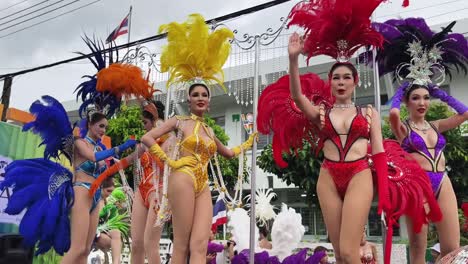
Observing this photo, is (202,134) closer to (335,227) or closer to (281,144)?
(281,144)

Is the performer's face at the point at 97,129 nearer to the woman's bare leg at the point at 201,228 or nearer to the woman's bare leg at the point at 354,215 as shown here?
the woman's bare leg at the point at 201,228

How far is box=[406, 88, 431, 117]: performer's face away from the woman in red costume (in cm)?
40

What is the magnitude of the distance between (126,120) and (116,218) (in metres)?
8.69

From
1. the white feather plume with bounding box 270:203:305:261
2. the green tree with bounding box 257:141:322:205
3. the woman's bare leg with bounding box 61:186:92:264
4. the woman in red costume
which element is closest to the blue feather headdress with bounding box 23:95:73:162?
the woman's bare leg with bounding box 61:186:92:264

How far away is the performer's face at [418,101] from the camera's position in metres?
3.64

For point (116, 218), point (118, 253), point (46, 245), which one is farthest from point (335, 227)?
point (116, 218)

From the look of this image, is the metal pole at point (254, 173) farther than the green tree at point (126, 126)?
No

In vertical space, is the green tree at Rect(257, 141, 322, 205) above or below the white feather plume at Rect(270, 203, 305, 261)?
above

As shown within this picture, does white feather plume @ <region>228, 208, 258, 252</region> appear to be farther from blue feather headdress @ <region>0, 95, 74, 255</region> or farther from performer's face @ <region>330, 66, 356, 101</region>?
performer's face @ <region>330, 66, 356, 101</region>

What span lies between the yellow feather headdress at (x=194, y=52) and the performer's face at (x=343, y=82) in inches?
49.2

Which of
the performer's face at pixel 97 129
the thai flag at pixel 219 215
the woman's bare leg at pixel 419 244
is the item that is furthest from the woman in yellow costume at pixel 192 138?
the thai flag at pixel 219 215

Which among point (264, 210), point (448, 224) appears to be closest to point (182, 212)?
point (448, 224)

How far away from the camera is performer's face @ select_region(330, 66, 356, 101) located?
3.14 m

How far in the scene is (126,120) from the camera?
14914mm
